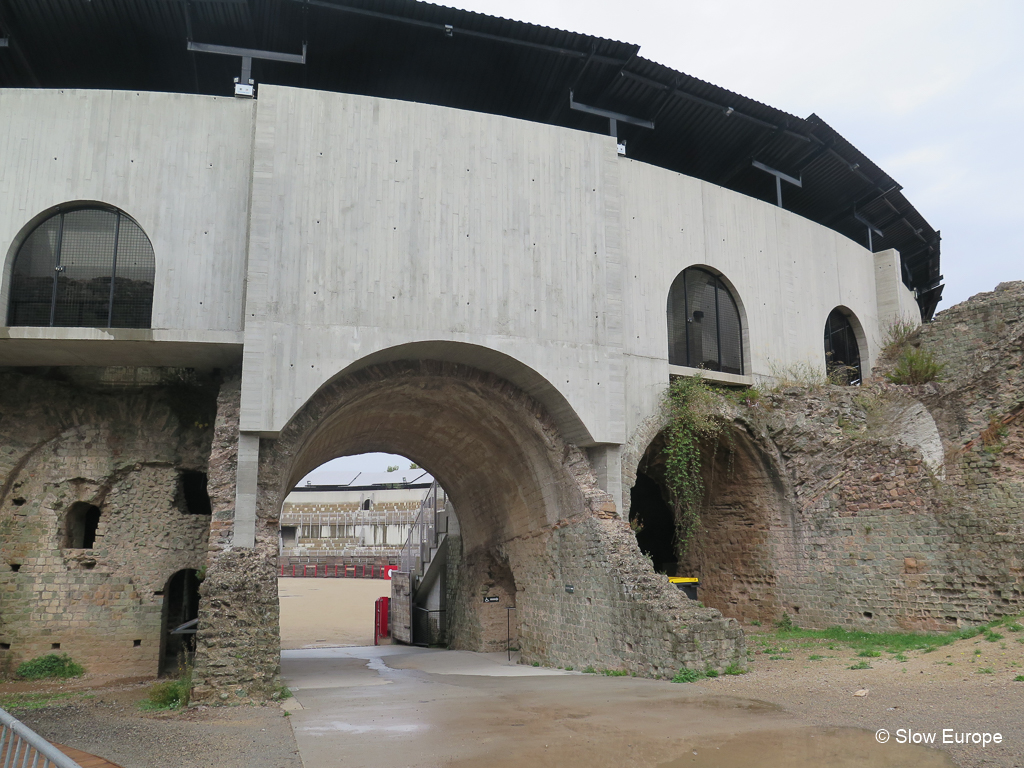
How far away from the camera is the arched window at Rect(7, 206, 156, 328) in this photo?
11.9 metres

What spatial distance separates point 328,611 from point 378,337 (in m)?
22.7

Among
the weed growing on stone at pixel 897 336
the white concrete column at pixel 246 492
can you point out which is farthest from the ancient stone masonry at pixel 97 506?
the weed growing on stone at pixel 897 336

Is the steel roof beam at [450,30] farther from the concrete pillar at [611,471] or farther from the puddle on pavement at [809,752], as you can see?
the puddle on pavement at [809,752]

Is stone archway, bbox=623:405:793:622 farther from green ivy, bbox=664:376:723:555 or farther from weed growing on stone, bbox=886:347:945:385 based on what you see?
weed growing on stone, bbox=886:347:945:385

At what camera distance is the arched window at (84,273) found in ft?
38.9

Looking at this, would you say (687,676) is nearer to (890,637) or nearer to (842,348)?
(890,637)

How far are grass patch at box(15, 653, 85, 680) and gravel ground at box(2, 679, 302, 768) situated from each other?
1964 mm

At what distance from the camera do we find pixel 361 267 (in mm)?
11734

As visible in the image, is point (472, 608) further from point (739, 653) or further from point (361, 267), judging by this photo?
point (361, 267)

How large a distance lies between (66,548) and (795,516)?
12978 mm


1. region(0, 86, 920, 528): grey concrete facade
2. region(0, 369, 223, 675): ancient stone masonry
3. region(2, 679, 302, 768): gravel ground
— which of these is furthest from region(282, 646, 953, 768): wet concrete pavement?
region(0, 369, 223, 675): ancient stone masonry

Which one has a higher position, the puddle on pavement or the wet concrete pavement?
the puddle on pavement

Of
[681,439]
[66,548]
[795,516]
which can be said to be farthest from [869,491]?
[66,548]

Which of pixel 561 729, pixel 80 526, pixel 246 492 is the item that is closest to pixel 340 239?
pixel 246 492
